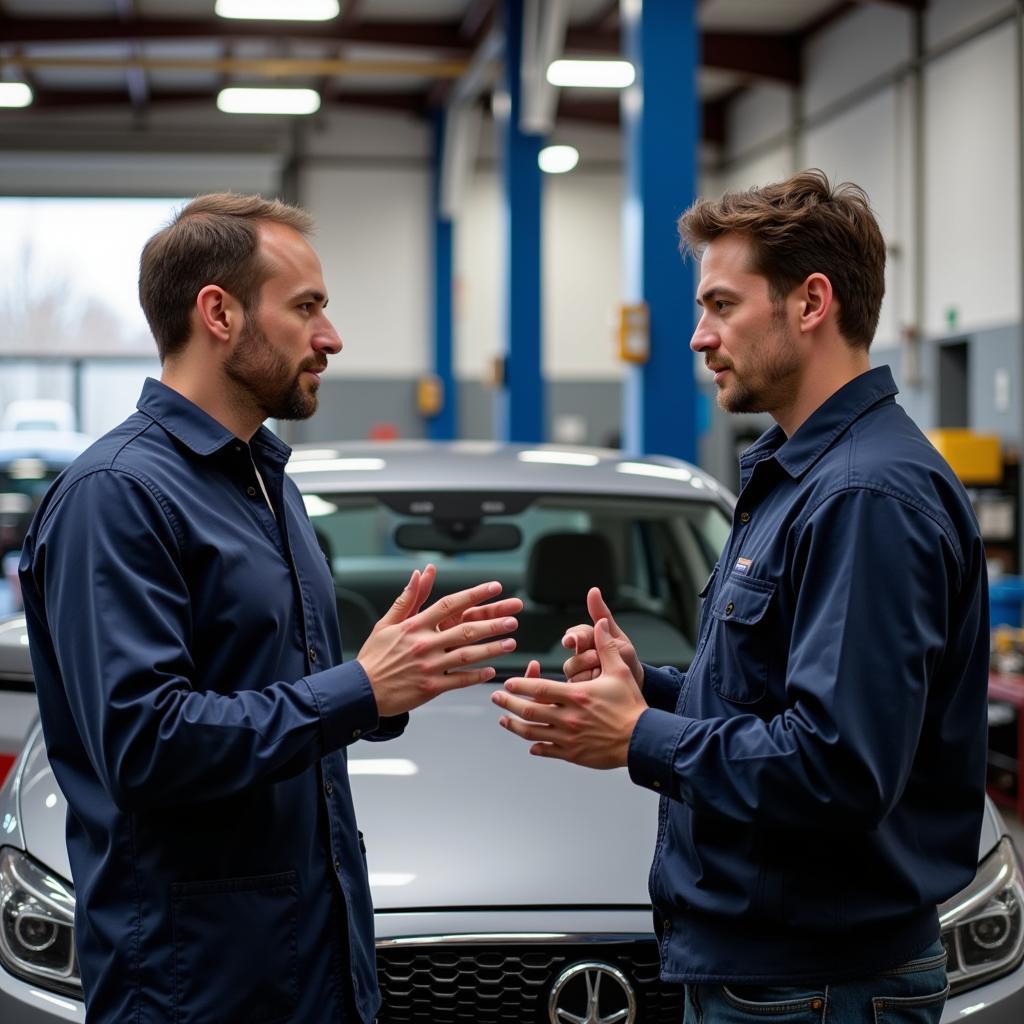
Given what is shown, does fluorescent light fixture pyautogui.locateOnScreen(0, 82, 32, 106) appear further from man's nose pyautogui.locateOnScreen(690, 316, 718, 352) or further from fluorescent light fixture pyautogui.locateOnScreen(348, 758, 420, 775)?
man's nose pyautogui.locateOnScreen(690, 316, 718, 352)

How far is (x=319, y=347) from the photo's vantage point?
1835 mm

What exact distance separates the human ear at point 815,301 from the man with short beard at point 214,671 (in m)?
0.47

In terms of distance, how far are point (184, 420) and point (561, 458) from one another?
1777 mm

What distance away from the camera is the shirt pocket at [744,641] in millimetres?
1602

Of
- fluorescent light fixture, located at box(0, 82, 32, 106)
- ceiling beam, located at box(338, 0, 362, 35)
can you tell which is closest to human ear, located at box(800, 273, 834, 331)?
ceiling beam, located at box(338, 0, 362, 35)

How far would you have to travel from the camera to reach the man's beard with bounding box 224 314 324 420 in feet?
5.82

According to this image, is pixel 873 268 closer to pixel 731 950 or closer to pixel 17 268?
pixel 731 950

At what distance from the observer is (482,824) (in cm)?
226

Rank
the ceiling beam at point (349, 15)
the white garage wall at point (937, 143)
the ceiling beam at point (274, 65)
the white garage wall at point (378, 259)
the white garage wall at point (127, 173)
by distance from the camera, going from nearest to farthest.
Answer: the white garage wall at point (937, 143), the ceiling beam at point (349, 15), the ceiling beam at point (274, 65), the white garage wall at point (127, 173), the white garage wall at point (378, 259)

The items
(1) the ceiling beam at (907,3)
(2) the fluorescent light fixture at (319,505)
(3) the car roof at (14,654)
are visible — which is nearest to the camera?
Answer: (3) the car roof at (14,654)

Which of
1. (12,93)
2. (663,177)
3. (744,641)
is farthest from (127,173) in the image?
(744,641)

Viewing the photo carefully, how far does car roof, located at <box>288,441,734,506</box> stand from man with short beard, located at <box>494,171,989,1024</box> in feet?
4.85

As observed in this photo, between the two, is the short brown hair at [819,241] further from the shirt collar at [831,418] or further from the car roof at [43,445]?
the car roof at [43,445]

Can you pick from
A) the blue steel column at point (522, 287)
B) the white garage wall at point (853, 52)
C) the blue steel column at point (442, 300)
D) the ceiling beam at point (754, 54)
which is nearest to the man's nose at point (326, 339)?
the blue steel column at point (522, 287)
